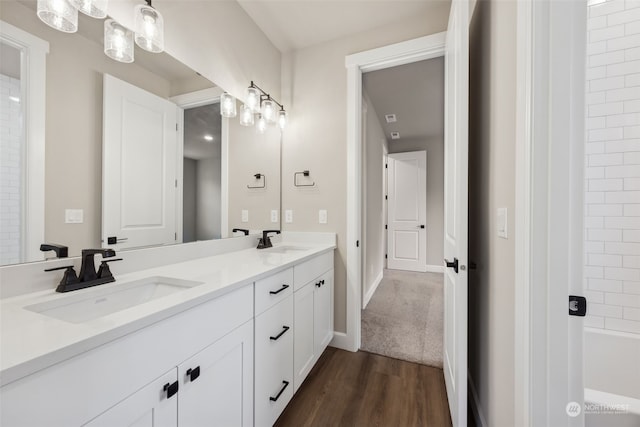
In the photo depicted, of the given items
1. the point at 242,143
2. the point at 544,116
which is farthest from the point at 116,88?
the point at 544,116

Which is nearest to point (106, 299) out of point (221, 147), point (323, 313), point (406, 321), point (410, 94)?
point (221, 147)

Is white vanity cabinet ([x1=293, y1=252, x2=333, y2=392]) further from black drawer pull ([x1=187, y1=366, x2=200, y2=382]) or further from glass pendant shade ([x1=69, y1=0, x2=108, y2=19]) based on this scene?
glass pendant shade ([x1=69, y1=0, x2=108, y2=19])

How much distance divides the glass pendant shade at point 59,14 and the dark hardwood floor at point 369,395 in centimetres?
195

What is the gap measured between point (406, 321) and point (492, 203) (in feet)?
6.02

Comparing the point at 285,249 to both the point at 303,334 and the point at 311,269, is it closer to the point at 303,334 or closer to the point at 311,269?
the point at 311,269

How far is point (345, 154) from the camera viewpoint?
6.75 feet

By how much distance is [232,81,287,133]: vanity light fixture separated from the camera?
1.89 metres

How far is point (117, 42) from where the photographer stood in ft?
3.48

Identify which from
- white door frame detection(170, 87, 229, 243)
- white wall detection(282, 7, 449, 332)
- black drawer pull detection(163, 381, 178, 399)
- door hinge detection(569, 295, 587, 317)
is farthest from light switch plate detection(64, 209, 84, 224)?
door hinge detection(569, 295, 587, 317)

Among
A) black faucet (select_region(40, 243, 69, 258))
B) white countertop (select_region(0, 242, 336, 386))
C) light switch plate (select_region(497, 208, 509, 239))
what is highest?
light switch plate (select_region(497, 208, 509, 239))

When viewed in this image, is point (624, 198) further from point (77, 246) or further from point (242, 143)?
point (77, 246)

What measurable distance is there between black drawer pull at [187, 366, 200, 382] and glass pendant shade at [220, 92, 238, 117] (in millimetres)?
1538

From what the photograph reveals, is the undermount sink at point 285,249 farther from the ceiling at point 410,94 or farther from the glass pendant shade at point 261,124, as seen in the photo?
the ceiling at point 410,94

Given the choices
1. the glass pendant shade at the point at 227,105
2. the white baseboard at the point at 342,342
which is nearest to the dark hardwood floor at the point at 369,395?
the white baseboard at the point at 342,342
